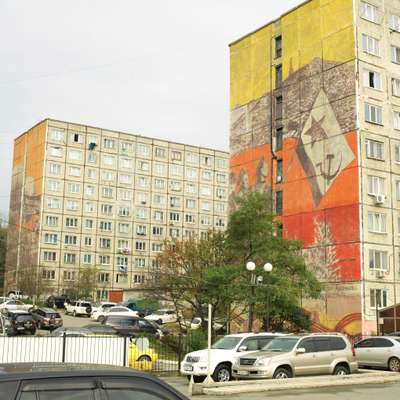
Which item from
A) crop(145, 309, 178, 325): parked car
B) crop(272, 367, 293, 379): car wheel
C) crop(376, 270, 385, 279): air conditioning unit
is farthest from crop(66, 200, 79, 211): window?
crop(272, 367, 293, 379): car wheel

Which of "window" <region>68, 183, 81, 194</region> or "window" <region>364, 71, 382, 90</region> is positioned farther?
"window" <region>68, 183, 81, 194</region>

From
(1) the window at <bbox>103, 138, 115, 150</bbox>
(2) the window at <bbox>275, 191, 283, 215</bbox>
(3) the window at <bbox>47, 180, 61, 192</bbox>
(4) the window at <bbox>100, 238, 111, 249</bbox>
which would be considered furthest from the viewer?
(1) the window at <bbox>103, 138, 115, 150</bbox>

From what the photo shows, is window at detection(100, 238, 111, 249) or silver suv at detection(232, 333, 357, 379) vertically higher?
window at detection(100, 238, 111, 249)

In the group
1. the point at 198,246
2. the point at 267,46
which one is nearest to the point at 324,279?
the point at 198,246

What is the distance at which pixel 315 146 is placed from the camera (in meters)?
50.6

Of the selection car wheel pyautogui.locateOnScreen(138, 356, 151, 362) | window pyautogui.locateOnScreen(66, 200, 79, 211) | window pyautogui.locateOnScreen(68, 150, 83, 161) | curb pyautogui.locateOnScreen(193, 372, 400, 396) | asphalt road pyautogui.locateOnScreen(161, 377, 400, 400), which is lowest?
asphalt road pyautogui.locateOnScreen(161, 377, 400, 400)

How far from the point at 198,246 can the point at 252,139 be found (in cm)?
1871

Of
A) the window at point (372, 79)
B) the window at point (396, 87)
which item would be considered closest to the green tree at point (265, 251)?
the window at point (372, 79)

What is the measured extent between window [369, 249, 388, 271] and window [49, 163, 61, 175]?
53734 mm

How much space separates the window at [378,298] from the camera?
44.7 m

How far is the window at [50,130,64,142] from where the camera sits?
286 feet

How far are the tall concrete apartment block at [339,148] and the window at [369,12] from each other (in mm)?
96

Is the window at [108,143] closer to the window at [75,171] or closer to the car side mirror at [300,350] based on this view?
the window at [75,171]

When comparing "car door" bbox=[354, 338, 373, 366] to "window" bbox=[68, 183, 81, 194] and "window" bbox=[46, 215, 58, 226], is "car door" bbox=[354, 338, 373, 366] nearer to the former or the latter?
"window" bbox=[46, 215, 58, 226]
